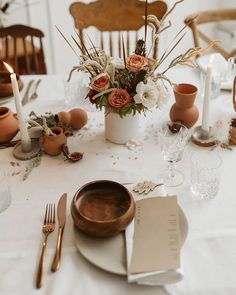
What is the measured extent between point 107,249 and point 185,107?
0.56m

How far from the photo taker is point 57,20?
106 inches

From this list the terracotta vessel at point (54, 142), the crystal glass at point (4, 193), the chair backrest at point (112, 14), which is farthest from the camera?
the chair backrest at point (112, 14)

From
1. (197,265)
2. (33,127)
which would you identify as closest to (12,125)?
(33,127)

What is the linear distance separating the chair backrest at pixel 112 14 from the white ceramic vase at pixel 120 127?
720mm

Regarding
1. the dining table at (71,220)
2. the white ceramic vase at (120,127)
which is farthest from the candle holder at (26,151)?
the white ceramic vase at (120,127)

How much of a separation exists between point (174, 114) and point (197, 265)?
0.53m

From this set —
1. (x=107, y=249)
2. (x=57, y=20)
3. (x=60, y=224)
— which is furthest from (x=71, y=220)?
(x=57, y=20)

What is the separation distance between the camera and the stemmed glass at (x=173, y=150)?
98cm

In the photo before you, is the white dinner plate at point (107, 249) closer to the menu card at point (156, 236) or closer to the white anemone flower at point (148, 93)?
the menu card at point (156, 236)

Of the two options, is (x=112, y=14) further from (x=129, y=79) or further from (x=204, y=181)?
(x=204, y=181)

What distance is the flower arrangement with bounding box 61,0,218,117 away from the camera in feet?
3.16

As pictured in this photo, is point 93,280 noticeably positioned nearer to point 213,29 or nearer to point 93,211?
point 93,211

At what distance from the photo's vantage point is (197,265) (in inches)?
29.4

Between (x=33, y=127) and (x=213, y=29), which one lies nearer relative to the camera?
(x=33, y=127)
